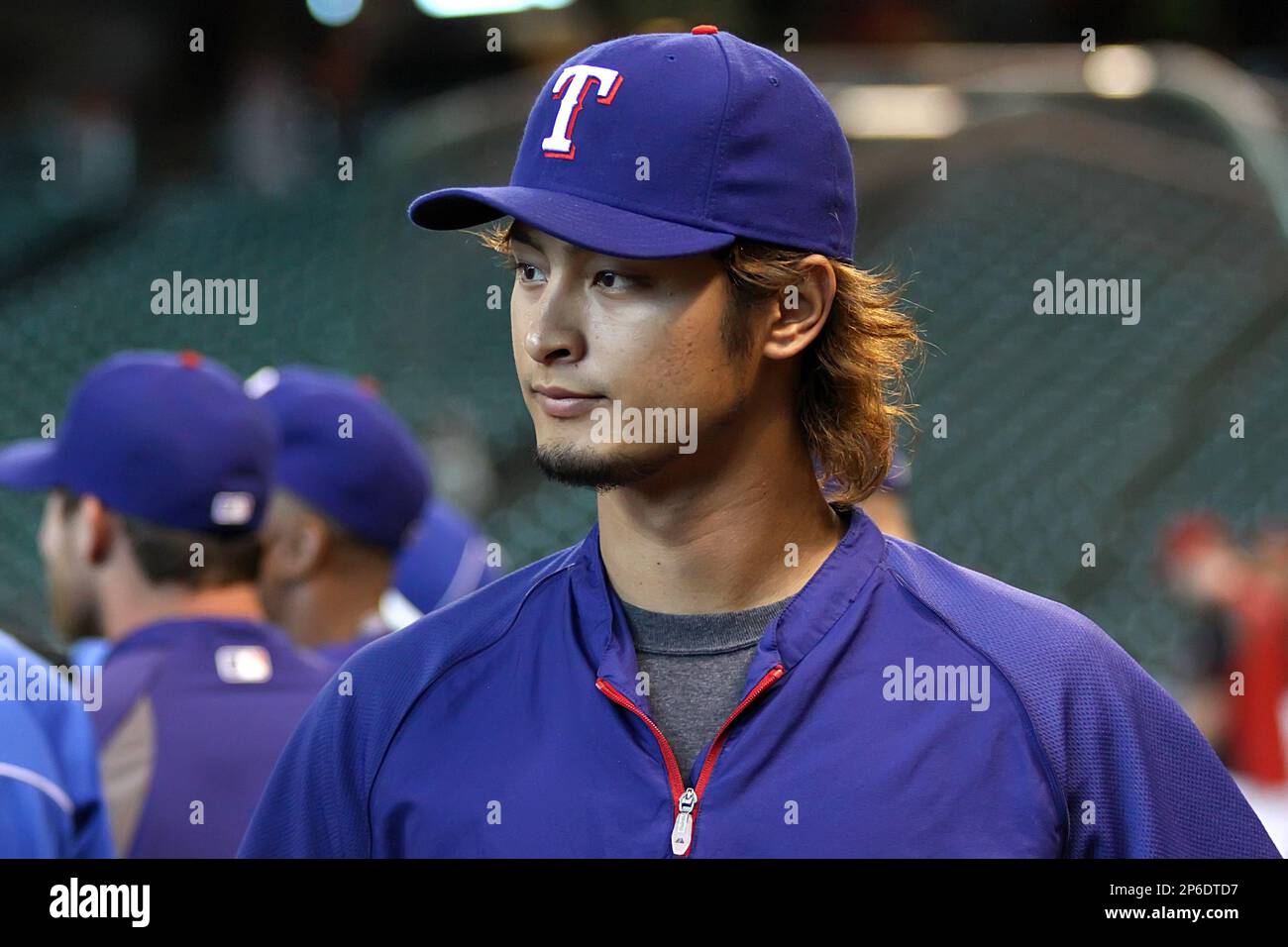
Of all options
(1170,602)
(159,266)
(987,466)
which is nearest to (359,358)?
(159,266)

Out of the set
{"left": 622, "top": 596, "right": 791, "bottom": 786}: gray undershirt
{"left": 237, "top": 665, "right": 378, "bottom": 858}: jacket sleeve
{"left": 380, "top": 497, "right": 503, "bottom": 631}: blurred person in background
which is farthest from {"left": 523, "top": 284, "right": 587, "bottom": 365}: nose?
{"left": 380, "top": 497, "right": 503, "bottom": 631}: blurred person in background

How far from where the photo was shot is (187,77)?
10125 millimetres

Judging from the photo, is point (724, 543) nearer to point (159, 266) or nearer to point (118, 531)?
point (118, 531)

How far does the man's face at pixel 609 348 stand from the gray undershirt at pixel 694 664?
0.15 m

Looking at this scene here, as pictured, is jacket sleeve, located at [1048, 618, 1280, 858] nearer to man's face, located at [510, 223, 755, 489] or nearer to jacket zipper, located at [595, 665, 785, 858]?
jacket zipper, located at [595, 665, 785, 858]

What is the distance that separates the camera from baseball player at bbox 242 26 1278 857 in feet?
4.93

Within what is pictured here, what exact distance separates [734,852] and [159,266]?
8791 millimetres

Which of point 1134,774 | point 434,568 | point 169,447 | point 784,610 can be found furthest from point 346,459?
point 1134,774

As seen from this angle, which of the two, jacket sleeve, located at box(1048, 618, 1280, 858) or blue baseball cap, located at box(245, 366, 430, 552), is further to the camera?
blue baseball cap, located at box(245, 366, 430, 552)

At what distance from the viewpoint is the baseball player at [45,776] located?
69.1 inches

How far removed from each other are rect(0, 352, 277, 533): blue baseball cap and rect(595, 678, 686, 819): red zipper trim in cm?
119

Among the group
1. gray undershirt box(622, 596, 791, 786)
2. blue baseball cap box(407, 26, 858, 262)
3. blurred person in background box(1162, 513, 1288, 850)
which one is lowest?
blurred person in background box(1162, 513, 1288, 850)

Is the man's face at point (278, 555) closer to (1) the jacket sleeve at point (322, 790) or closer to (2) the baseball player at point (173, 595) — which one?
(2) the baseball player at point (173, 595)

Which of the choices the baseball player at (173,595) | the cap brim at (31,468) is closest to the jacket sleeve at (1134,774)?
the baseball player at (173,595)
